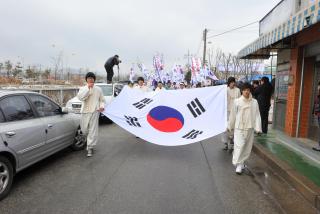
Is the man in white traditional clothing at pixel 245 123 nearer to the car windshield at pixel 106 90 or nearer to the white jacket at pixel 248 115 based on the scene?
the white jacket at pixel 248 115

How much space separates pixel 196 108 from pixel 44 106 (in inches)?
132

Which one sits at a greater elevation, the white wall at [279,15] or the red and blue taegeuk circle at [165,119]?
the white wall at [279,15]

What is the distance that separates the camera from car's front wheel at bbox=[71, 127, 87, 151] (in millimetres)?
6768

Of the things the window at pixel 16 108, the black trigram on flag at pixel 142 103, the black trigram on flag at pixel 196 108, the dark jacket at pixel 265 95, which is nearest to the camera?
the window at pixel 16 108

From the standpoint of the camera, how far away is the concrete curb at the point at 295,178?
4078mm

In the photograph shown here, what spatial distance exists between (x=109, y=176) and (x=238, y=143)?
2531 mm

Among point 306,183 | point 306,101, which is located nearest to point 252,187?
point 306,183

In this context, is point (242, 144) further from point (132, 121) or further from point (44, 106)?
point (44, 106)

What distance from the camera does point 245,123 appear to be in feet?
17.5

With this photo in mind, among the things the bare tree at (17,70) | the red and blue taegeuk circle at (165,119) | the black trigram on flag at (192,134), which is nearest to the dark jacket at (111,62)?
the red and blue taegeuk circle at (165,119)

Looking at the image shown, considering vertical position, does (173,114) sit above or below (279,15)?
below

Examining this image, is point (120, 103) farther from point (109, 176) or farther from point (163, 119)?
point (109, 176)

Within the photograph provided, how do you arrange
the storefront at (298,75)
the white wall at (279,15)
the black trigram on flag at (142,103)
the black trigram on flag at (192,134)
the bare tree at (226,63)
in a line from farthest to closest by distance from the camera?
1. the bare tree at (226,63)
2. the white wall at (279,15)
3. the storefront at (298,75)
4. the black trigram on flag at (142,103)
5. the black trigram on flag at (192,134)

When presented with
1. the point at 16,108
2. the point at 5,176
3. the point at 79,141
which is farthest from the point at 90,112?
the point at 5,176
